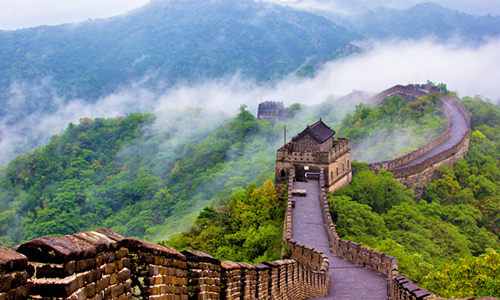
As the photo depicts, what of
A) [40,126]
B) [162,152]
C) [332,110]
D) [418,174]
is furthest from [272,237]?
[40,126]

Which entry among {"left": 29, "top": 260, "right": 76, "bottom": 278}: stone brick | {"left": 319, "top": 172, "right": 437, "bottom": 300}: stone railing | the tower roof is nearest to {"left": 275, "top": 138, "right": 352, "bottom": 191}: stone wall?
the tower roof

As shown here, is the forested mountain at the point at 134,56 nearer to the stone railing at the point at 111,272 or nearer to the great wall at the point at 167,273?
the great wall at the point at 167,273

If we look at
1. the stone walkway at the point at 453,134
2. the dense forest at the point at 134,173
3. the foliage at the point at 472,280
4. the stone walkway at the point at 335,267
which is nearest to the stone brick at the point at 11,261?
the foliage at the point at 472,280

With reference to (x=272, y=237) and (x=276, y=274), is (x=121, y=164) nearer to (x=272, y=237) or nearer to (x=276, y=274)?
(x=272, y=237)

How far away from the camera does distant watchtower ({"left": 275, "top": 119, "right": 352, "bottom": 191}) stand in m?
32.8

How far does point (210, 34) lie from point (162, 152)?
393ft

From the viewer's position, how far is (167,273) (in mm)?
5453

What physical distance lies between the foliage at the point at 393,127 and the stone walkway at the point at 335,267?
964 inches

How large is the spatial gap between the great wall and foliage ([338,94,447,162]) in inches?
1240

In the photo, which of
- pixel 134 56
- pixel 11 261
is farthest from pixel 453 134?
pixel 134 56

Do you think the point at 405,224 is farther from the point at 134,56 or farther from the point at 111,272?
the point at 134,56

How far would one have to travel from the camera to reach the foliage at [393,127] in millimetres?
51281

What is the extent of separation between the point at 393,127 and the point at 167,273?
183 feet

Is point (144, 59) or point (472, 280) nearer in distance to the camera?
point (472, 280)
